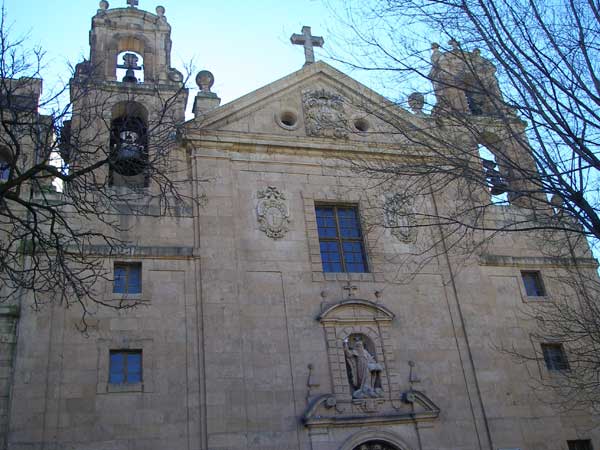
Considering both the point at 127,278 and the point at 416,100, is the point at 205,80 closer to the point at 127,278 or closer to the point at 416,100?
the point at 127,278

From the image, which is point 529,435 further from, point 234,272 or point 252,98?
point 252,98

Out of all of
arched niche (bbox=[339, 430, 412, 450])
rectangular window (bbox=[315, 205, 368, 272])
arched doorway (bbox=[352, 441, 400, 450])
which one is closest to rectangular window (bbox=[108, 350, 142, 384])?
arched niche (bbox=[339, 430, 412, 450])

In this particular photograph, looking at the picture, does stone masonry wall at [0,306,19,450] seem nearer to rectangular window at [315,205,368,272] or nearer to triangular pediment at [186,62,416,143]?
triangular pediment at [186,62,416,143]

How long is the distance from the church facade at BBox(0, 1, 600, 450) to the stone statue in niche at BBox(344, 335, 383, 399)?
0.04m

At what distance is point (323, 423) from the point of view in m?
15.2

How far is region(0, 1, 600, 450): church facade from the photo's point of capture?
14.4m

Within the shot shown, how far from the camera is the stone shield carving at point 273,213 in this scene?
17500mm

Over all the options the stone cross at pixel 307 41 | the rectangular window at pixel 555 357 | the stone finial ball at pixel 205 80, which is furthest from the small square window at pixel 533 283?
the stone finial ball at pixel 205 80

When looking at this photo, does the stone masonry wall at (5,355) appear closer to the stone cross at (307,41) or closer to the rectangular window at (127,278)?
the rectangular window at (127,278)

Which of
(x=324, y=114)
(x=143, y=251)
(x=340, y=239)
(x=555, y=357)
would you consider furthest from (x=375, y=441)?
(x=324, y=114)

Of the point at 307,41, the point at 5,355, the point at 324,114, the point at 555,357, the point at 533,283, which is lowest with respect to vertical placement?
the point at 555,357

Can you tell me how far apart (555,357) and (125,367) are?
445 inches

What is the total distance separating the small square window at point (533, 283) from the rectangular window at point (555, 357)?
5.04 feet

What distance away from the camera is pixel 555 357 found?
18.3 m
